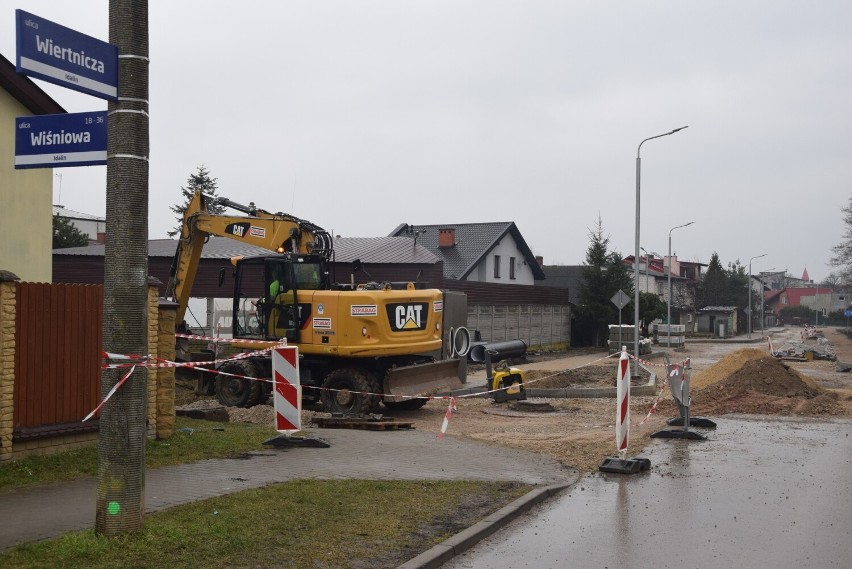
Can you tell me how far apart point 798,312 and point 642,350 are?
11095 centimetres

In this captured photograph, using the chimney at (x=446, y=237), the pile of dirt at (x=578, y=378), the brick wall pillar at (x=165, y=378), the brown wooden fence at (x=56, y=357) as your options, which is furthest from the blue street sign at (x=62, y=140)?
the chimney at (x=446, y=237)

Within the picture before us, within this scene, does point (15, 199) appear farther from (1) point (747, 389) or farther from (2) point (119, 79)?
(1) point (747, 389)

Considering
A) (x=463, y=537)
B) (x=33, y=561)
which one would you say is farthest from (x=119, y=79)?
(x=463, y=537)

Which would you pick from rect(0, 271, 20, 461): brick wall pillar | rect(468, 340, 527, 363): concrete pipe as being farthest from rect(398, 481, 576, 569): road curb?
rect(468, 340, 527, 363): concrete pipe

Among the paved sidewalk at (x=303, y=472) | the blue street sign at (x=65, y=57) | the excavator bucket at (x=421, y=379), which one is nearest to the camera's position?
the blue street sign at (x=65, y=57)

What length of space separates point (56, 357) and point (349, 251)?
1214 inches

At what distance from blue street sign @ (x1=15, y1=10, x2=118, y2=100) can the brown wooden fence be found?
13.5ft

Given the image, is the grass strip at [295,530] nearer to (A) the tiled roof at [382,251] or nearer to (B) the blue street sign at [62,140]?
(B) the blue street sign at [62,140]

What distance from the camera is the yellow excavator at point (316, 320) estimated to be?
17375 millimetres

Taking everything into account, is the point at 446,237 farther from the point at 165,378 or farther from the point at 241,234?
the point at 165,378

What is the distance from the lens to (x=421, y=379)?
60.4 ft

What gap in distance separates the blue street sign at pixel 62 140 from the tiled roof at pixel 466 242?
40.8 meters

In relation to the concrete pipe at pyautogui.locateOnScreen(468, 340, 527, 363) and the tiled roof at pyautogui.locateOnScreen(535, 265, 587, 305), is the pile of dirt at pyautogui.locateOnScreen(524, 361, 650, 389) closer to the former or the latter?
the concrete pipe at pyautogui.locateOnScreen(468, 340, 527, 363)

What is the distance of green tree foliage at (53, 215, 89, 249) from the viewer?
173 ft
